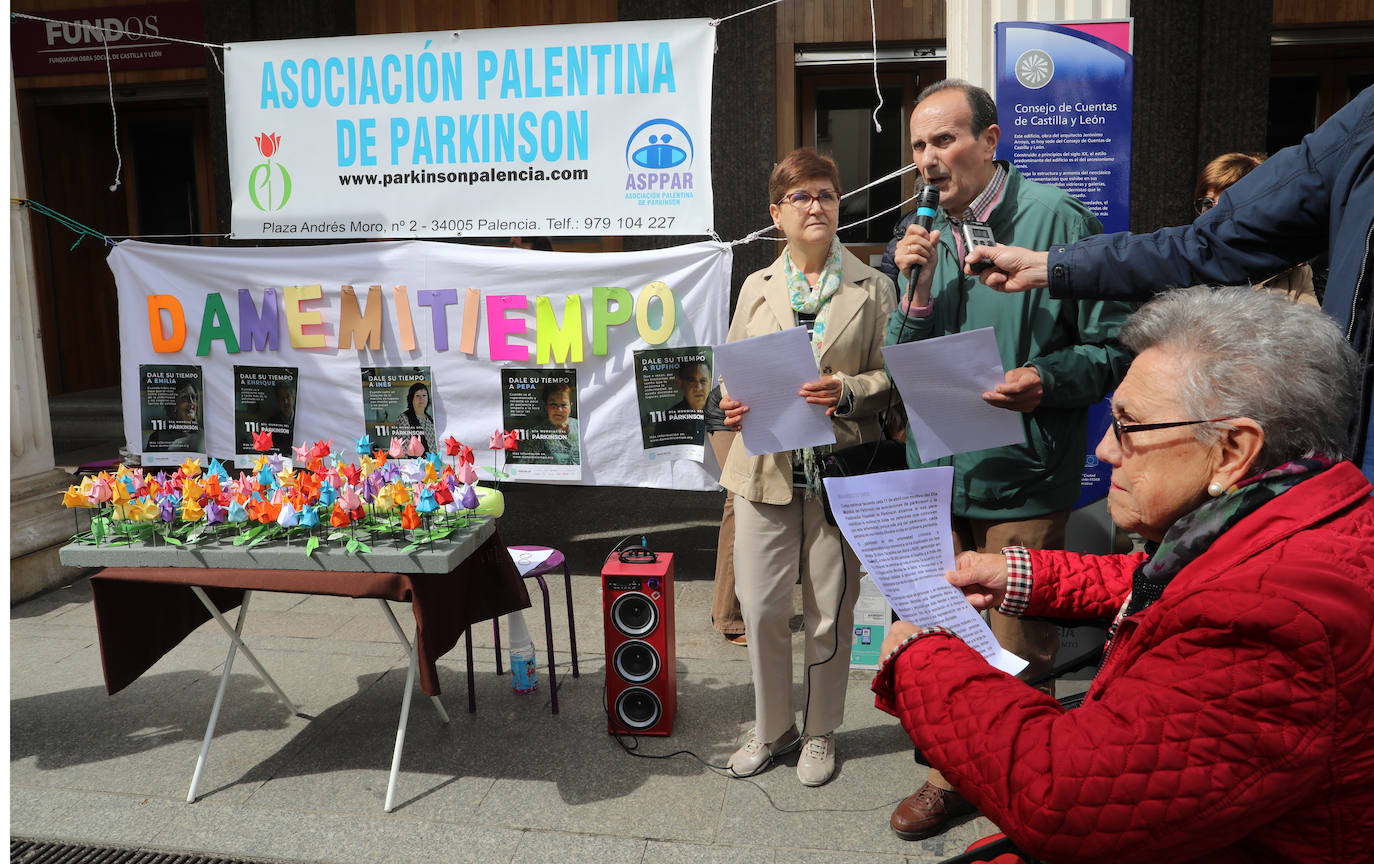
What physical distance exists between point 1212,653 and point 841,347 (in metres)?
2.28

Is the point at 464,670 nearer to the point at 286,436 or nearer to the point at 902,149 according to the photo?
the point at 286,436

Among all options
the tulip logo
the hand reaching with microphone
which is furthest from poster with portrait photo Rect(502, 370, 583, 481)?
the hand reaching with microphone

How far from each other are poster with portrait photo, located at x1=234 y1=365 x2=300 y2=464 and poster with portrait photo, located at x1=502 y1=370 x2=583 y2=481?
1264 millimetres

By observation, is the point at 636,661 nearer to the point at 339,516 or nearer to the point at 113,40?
the point at 339,516

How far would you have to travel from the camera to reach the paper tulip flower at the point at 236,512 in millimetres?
3424

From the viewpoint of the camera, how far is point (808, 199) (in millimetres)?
3506

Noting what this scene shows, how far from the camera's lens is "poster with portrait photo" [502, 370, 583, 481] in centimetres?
548

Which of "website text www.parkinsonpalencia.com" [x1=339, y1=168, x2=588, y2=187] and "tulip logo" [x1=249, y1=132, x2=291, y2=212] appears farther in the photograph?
"tulip logo" [x1=249, y1=132, x2=291, y2=212]

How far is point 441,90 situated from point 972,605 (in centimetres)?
422

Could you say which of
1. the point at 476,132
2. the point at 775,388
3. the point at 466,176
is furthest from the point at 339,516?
the point at 476,132

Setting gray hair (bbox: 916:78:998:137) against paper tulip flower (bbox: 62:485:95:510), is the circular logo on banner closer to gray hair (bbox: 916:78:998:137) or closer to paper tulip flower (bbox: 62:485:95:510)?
gray hair (bbox: 916:78:998:137)

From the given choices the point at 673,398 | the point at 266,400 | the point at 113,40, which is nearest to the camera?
A: the point at 673,398

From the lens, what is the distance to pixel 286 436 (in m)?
5.80

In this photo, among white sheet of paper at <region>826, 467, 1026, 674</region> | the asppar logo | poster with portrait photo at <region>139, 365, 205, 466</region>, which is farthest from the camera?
poster with portrait photo at <region>139, 365, 205, 466</region>
